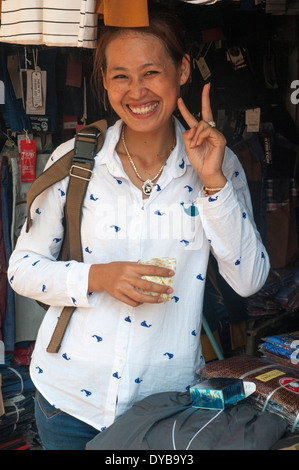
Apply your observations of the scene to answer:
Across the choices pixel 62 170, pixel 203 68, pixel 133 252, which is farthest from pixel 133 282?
pixel 203 68

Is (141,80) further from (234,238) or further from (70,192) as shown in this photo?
(234,238)

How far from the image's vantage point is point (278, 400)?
1403 mm

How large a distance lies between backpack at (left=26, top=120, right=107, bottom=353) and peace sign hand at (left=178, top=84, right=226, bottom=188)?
30 centimetres

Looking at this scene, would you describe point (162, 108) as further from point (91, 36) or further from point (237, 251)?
point (237, 251)

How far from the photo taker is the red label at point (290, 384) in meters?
1.44

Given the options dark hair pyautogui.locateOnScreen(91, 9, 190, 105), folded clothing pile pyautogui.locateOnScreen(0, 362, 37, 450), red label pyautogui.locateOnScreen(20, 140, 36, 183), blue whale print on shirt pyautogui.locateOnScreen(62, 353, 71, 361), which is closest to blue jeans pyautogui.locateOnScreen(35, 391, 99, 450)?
blue whale print on shirt pyautogui.locateOnScreen(62, 353, 71, 361)

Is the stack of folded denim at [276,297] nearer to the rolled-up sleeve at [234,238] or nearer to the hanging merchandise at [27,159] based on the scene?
the hanging merchandise at [27,159]

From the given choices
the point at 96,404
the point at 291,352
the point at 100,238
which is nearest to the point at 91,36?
the point at 100,238

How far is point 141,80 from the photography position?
1544 mm

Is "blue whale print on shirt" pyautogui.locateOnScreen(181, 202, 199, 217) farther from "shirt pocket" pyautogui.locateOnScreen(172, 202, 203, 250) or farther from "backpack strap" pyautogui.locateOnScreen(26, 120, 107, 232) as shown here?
"backpack strap" pyautogui.locateOnScreen(26, 120, 107, 232)

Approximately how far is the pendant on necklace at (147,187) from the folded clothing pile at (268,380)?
1.81ft

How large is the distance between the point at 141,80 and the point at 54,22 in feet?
1.01

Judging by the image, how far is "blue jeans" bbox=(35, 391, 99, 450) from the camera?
5.09 feet

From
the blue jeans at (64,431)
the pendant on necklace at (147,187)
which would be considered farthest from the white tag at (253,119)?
the blue jeans at (64,431)
